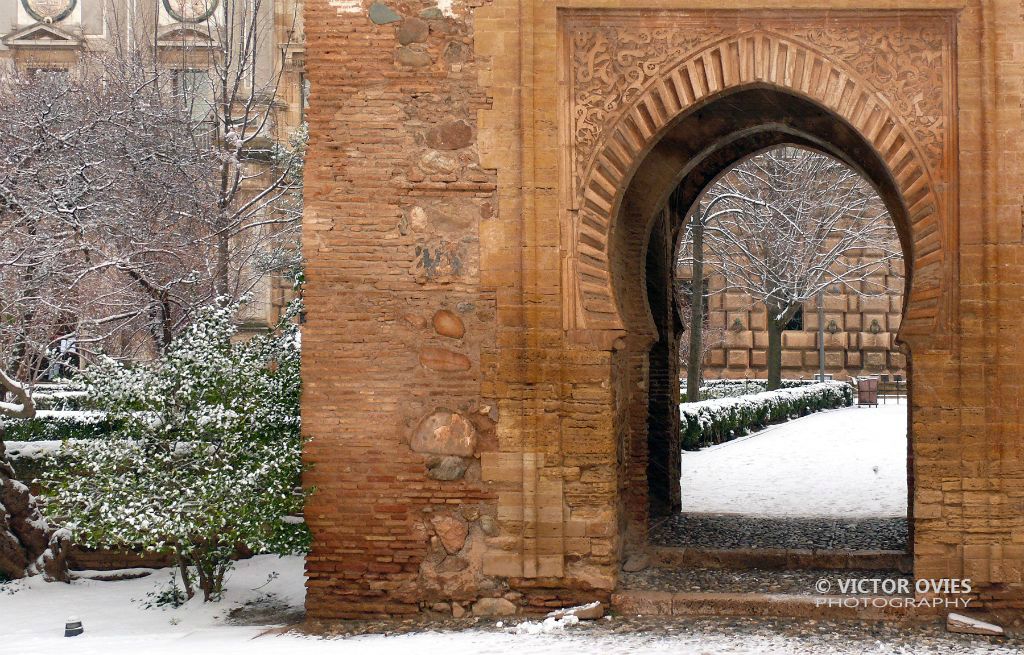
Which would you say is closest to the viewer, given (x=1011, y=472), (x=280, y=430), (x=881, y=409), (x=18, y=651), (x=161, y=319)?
(x=1011, y=472)

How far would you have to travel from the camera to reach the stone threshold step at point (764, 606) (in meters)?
7.55

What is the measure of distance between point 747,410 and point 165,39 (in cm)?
1108

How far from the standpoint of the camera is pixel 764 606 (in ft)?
25.2

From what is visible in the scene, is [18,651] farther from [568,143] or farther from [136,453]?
[568,143]

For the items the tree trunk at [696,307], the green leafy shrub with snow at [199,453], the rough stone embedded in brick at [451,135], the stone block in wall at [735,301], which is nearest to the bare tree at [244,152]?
the green leafy shrub with snow at [199,453]

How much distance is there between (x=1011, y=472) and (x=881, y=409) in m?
16.6

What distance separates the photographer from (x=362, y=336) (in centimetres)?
780

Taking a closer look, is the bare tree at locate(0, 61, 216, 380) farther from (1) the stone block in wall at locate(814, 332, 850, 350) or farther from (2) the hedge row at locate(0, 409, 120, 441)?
(1) the stone block in wall at locate(814, 332, 850, 350)

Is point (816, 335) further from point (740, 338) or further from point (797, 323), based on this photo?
point (740, 338)

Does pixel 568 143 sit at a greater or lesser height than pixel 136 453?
greater

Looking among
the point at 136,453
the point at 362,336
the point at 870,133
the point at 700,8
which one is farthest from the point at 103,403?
the point at 870,133

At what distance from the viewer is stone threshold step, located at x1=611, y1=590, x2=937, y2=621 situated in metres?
7.55

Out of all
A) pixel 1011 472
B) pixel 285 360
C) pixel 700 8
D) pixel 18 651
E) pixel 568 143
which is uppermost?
pixel 700 8

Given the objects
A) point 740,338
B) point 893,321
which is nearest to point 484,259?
point 740,338
